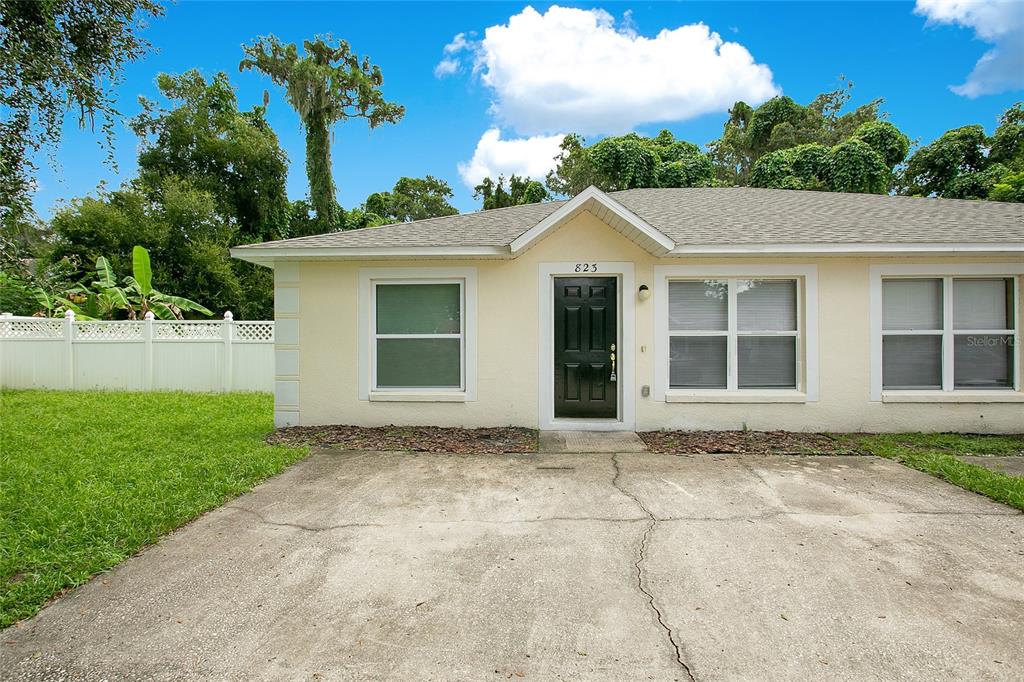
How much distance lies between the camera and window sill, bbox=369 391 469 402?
23.9 feet

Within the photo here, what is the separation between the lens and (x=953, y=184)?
17.6 m

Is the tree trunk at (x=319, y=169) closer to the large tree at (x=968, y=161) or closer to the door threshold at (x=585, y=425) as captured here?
the door threshold at (x=585, y=425)

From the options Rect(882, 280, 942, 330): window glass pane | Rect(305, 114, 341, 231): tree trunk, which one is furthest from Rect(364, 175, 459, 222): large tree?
Rect(882, 280, 942, 330): window glass pane

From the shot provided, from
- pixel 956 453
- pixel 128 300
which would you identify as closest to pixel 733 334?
pixel 956 453

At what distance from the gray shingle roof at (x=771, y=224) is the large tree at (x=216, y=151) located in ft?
52.9

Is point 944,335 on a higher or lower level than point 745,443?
higher

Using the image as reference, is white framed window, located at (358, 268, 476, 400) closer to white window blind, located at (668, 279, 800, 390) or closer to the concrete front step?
the concrete front step

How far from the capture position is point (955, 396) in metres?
6.96

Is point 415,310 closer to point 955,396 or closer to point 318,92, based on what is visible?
point 955,396

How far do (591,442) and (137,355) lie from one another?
443 inches

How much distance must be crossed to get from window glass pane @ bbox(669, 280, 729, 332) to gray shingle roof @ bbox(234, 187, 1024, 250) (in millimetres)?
733

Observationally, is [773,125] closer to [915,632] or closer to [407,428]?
[407,428]

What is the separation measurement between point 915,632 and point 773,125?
32.3 meters

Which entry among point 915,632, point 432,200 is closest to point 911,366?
point 915,632
